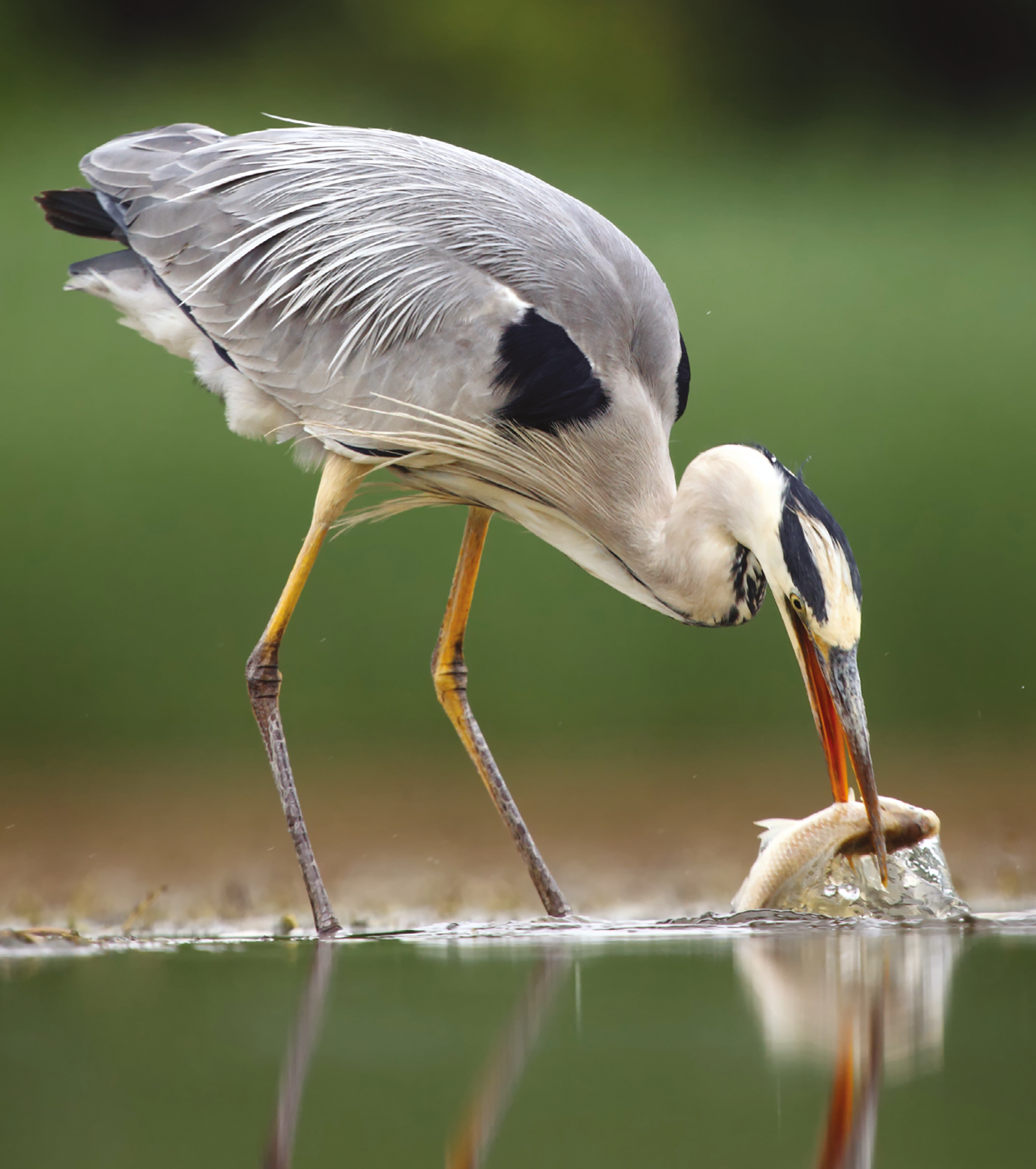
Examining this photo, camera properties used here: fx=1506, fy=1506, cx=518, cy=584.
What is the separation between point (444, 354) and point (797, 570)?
68 centimetres

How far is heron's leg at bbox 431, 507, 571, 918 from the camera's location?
2.81 metres

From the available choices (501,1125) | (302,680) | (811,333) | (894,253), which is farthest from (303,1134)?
(894,253)

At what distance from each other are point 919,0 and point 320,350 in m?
4.22

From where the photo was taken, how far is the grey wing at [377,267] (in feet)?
8.05

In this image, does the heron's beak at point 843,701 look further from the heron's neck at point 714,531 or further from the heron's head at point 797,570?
the heron's neck at point 714,531

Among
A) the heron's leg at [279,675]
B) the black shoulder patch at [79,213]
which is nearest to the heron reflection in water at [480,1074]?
the heron's leg at [279,675]

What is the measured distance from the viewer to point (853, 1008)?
1542mm

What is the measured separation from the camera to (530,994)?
1680 mm

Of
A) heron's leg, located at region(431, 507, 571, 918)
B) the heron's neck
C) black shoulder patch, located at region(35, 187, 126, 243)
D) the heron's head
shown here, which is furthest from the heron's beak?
black shoulder patch, located at region(35, 187, 126, 243)

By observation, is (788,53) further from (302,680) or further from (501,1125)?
(501,1125)

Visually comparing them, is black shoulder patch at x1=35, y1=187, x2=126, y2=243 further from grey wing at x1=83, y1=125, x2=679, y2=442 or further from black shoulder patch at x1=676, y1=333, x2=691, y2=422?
black shoulder patch at x1=676, y1=333, x2=691, y2=422

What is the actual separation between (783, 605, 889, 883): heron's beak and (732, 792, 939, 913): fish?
1.1 inches

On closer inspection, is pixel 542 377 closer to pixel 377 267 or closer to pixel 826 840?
pixel 377 267

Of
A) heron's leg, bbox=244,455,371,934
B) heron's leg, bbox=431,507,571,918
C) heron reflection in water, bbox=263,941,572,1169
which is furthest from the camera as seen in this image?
heron's leg, bbox=431,507,571,918
